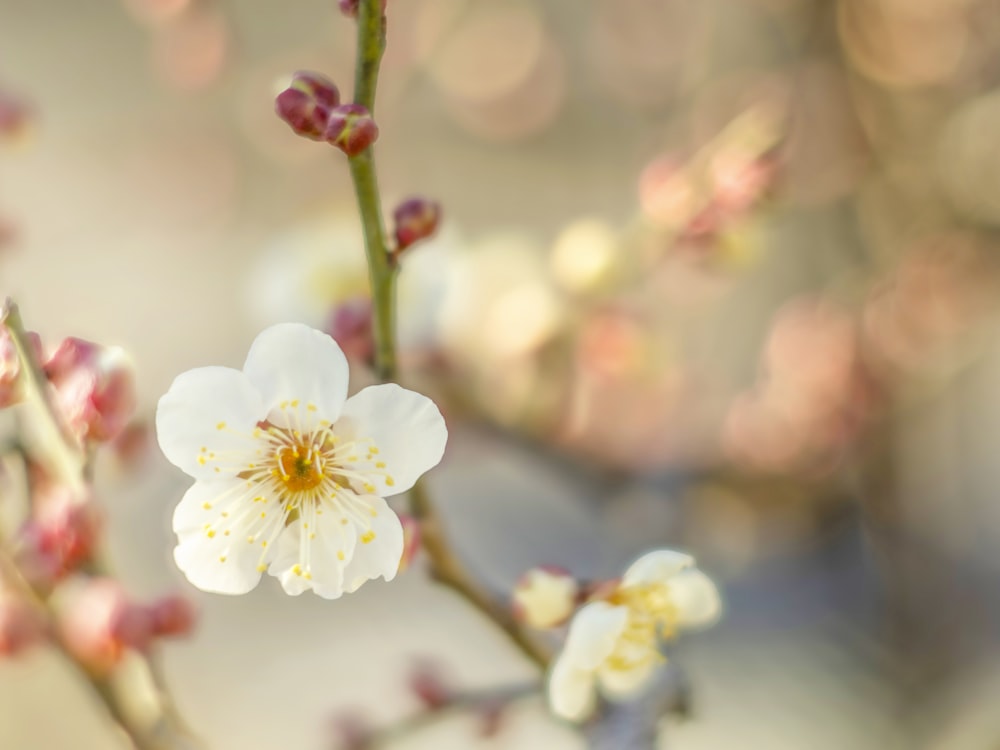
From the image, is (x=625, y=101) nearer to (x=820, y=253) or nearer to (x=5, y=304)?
(x=820, y=253)

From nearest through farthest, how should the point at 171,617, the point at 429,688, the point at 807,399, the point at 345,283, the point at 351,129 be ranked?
the point at 351,129 < the point at 171,617 < the point at 429,688 < the point at 345,283 < the point at 807,399

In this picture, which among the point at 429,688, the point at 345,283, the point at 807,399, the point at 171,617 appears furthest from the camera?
the point at 807,399

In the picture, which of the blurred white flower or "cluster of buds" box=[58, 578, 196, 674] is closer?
"cluster of buds" box=[58, 578, 196, 674]

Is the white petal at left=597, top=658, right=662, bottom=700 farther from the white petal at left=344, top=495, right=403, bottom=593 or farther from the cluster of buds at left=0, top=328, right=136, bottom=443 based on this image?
the cluster of buds at left=0, top=328, right=136, bottom=443

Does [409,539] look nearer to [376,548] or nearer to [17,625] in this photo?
[376,548]

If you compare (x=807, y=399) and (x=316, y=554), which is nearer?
(x=316, y=554)

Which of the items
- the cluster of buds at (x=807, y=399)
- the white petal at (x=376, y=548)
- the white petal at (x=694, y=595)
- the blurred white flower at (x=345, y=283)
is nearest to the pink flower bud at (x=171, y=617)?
the white petal at (x=376, y=548)

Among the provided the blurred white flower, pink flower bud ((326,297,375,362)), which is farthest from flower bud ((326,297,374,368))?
the blurred white flower

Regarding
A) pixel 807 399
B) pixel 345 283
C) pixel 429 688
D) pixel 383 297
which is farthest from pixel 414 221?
pixel 807 399
